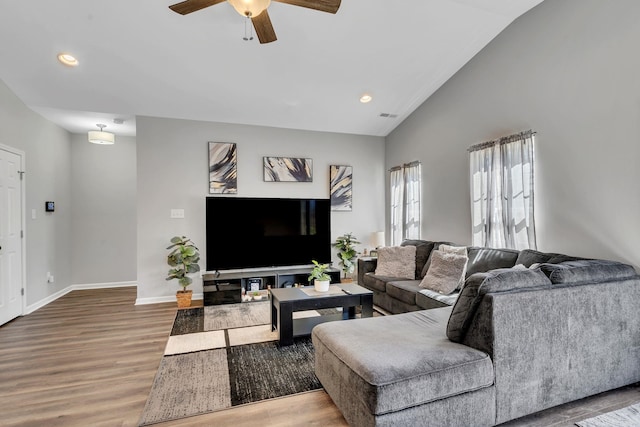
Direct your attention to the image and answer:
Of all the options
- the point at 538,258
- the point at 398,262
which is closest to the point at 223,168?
the point at 398,262

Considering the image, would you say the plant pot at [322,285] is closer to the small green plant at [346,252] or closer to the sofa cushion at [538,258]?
the sofa cushion at [538,258]

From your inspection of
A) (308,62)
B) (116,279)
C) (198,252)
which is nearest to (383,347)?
(308,62)

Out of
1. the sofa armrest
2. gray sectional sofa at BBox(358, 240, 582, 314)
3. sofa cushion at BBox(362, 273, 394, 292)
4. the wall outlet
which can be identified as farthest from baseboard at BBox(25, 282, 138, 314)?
gray sectional sofa at BBox(358, 240, 582, 314)

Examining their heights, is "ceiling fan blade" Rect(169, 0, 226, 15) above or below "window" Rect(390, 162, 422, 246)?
above

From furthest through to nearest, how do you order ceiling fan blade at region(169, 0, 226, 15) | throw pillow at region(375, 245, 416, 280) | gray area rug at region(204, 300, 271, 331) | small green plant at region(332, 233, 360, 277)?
small green plant at region(332, 233, 360, 277) < throw pillow at region(375, 245, 416, 280) < gray area rug at region(204, 300, 271, 331) < ceiling fan blade at region(169, 0, 226, 15)

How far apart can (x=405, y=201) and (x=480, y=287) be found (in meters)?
3.53

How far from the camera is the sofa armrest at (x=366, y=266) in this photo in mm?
4598

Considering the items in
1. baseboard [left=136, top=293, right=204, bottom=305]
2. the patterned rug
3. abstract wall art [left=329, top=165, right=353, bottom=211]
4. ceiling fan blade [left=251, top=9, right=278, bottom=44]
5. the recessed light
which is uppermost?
the recessed light

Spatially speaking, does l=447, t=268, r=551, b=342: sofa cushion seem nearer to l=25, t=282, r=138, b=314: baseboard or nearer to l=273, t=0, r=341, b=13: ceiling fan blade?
l=273, t=0, r=341, b=13: ceiling fan blade

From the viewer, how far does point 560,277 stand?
201 centimetres

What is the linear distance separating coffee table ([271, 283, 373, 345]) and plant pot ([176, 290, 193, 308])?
1.64 meters

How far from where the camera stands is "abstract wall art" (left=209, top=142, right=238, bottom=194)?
15.9 feet

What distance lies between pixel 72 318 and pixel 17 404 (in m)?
2.09

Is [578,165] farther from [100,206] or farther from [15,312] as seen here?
[100,206]
